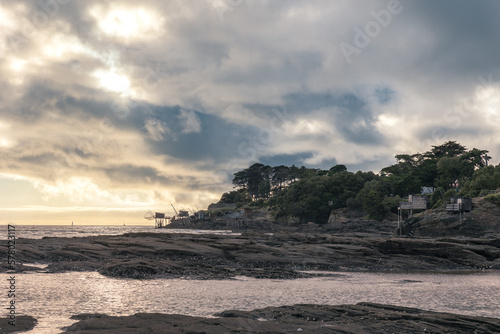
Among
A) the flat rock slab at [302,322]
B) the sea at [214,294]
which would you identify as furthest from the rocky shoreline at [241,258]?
the flat rock slab at [302,322]

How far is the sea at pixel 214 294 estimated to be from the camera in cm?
1670

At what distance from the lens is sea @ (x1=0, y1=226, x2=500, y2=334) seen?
16703mm

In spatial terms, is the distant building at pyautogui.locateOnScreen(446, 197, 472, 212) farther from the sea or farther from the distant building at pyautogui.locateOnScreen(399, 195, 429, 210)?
the sea

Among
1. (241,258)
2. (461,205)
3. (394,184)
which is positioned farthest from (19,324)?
(394,184)

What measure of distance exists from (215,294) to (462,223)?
231 ft

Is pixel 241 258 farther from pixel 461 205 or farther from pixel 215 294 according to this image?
pixel 461 205

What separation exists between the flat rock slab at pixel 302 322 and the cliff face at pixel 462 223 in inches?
2643

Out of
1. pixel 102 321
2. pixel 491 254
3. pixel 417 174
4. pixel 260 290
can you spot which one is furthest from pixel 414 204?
pixel 102 321

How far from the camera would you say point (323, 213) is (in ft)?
493

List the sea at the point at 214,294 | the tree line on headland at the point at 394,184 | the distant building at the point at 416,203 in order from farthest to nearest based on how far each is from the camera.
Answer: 1. the tree line on headland at the point at 394,184
2. the distant building at the point at 416,203
3. the sea at the point at 214,294

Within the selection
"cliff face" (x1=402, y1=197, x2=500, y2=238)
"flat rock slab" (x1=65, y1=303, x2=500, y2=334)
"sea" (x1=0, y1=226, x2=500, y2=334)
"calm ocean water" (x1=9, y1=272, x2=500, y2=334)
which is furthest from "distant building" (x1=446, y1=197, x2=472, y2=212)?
"flat rock slab" (x1=65, y1=303, x2=500, y2=334)

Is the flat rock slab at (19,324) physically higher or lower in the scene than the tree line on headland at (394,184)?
lower

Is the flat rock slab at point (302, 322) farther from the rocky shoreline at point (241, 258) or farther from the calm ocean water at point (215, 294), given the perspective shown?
the rocky shoreline at point (241, 258)

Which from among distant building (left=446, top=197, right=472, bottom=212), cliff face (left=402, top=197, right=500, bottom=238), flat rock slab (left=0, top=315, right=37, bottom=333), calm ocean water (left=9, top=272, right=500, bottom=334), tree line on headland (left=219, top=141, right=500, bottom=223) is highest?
tree line on headland (left=219, top=141, right=500, bottom=223)
